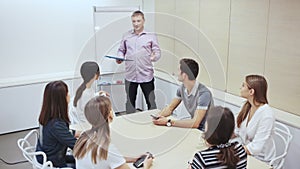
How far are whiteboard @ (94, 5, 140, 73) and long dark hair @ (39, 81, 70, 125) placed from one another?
90.4 inches

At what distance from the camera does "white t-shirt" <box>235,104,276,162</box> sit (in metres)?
2.25

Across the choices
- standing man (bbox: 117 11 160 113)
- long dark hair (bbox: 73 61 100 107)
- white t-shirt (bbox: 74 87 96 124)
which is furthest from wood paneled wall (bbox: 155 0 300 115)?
white t-shirt (bbox: 74 87 96 124)

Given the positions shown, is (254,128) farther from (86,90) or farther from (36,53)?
(36,53)

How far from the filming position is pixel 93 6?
4449 mm

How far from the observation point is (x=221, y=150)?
1632 millimetres

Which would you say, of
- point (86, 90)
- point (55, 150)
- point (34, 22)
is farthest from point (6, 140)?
point (55, 150)

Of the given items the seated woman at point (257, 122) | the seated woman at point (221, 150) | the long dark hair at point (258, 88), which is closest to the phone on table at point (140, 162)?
the seated woman at point (221, 150)

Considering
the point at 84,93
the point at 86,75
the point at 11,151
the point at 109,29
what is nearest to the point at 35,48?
the point at 109,29

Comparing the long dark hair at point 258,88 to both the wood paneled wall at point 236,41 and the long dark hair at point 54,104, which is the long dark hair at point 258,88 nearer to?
the wood paneled wall at point 236,41

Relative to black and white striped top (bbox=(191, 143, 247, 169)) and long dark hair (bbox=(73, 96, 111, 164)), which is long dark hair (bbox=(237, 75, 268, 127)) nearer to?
black and white striped top (bbox=(191, 143, 247, 169))

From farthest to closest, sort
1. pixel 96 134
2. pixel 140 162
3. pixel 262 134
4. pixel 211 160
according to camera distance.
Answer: pixel 262 134 → pixel 140 162 → pixel 96 134 → pixel 211 160

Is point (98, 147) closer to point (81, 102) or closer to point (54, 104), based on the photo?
point (54, 104)

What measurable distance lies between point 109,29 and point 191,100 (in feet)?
6.76

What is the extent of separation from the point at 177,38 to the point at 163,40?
335mm
